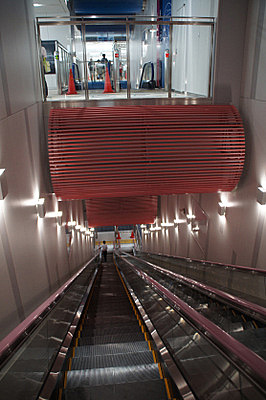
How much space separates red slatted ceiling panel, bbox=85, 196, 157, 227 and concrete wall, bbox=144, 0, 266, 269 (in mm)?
4686

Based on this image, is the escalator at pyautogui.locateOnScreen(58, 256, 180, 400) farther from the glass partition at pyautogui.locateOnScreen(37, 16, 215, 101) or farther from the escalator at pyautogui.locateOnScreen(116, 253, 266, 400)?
the glass partition at pyautogui.locateOnScreen(37, 16, 215, 101)

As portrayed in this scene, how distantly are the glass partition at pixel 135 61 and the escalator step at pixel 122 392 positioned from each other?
18.4 ft

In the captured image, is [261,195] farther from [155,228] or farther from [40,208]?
[155,228]

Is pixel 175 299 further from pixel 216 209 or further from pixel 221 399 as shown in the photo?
pixel 216 209

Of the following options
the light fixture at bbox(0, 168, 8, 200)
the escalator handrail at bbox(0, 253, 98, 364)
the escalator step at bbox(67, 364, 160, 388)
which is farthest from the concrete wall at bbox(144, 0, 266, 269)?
the light fixture at bbox(0, 168, 8, 200)

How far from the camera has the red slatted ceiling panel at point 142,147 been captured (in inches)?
209

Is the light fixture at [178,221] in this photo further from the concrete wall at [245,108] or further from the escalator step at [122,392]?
the escalator step at [122,392]

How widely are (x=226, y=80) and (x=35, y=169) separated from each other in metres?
4.04

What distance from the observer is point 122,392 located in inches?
78.0

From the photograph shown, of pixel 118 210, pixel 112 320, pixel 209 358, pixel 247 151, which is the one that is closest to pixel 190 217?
pixel 247 151

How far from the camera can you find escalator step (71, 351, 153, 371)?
8.23ft

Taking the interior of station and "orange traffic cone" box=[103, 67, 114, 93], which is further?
"orange traffic cone" box=[103, 67, 114, 93]

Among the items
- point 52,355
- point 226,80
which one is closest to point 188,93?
point 226,80

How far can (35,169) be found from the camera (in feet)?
17.1
